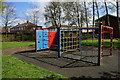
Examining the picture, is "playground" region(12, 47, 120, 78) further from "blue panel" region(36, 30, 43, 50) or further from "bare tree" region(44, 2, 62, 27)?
"bare tree" region(44, 2, 62, 27)

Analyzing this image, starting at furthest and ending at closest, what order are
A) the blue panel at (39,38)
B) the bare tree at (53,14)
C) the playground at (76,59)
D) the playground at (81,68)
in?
the bare tree at (53,14) < the blue panel at (39,38) < the playground at (76,59) < the playground at (81,68)

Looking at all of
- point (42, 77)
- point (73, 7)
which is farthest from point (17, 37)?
point (42, 77)

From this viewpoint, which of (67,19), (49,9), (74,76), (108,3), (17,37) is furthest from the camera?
(49,9)

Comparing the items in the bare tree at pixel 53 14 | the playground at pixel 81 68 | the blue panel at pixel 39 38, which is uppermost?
the bare tree at pixel 53 14

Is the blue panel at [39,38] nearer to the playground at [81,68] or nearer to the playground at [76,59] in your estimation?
the playground at [76,59]

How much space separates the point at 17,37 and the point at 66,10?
42.3 feet

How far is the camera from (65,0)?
83.3 feet

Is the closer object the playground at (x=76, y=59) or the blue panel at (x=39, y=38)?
the playground at (x=76, y=59)

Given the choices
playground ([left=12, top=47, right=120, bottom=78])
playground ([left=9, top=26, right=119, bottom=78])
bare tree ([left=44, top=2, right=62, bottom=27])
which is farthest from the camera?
bare tree ([left=44, top=2, right=62, bottom=27])

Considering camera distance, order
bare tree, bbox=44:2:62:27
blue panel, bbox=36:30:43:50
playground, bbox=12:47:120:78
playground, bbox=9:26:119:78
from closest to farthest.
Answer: playground, bbox=12:47:120:78 → playground, bbox=9:26:119:78 → blue panel, bbox=36:30:43:50 → bare tree, bbox=44:2:62:27

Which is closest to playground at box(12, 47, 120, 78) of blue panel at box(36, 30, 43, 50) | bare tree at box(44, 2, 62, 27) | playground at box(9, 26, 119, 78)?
playground at box(9, 26, 119, 78)

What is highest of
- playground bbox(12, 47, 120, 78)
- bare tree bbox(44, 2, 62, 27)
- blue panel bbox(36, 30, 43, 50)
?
bare tree bbox(44, 2, 62, 27)

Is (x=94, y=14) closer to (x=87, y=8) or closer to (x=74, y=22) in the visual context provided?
(x=87, y=8)

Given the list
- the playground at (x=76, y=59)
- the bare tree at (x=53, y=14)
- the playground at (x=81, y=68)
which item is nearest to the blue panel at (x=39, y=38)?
the playground at (x=76, y=59)
